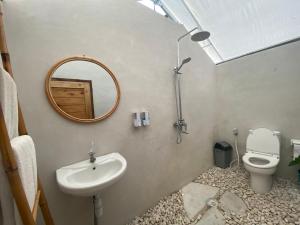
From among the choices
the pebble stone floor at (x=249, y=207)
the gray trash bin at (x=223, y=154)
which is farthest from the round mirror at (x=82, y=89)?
the gray trash bin at (x=223, y=154)

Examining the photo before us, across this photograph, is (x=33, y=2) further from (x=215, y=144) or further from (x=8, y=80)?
(x=215, y=144)

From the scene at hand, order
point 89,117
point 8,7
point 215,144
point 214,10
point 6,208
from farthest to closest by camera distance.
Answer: point 215,144, point 214,10, point 89,117, point 8,7, point 6,208

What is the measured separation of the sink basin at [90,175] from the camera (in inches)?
32.6

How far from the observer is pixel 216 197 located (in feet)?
5.61

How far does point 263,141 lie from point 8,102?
2.62m

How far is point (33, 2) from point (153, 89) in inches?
44.9

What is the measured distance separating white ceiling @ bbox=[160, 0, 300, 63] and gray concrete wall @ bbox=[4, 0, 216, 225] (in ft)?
1.24

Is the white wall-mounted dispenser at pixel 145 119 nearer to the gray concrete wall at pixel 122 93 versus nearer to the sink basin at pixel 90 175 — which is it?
the gray concrete wall at pixel 122 93

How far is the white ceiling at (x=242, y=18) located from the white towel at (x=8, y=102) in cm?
197

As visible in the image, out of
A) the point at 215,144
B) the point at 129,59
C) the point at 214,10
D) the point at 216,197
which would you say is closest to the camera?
the point at 129,59

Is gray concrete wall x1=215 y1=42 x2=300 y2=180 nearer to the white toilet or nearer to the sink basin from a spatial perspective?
the white toilet

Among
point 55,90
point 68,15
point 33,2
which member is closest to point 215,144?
point 55,90

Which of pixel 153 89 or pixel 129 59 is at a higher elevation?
pixel 129 59

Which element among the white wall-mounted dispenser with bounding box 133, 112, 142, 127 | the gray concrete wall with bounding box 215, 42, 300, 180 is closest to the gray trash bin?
the gray concrete wall with bounding box 215, 42, 300, 180
